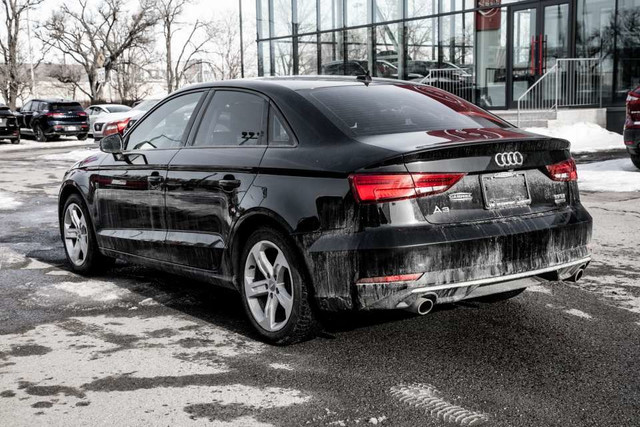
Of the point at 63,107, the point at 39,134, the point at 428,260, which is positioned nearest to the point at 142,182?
the point at 428,260

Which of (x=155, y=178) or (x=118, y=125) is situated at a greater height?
(x=118, y=125)

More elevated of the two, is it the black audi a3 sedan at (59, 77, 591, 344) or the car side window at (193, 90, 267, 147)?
the car side window at (193, 90, 267, 147)

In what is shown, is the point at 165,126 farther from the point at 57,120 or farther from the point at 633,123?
the point at 57,120

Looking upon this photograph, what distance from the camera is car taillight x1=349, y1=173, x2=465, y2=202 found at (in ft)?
13.6

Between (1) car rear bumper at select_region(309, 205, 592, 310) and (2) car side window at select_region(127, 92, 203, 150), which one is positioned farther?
(2) car side window at select_region(127, 92, 203, 150)

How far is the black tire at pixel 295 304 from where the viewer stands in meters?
4.48

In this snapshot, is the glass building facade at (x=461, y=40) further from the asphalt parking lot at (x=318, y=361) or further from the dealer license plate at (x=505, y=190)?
the dealer license plate at (x=505, y=190)

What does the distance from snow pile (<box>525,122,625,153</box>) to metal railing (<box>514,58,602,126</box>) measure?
52.1 inches

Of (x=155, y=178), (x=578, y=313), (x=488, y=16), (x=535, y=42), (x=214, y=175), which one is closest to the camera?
(x=214, y=175)

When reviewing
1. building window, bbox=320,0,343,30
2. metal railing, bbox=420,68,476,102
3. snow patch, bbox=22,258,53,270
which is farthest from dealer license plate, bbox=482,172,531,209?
building window, bbox=320,0,343,30

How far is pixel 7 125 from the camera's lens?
31469 mm

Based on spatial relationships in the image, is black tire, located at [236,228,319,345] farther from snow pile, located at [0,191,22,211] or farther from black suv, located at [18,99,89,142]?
black suv, located at [18,99,89,142]

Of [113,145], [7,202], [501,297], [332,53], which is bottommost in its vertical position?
[501,297]

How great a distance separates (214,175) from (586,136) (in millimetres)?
17582
